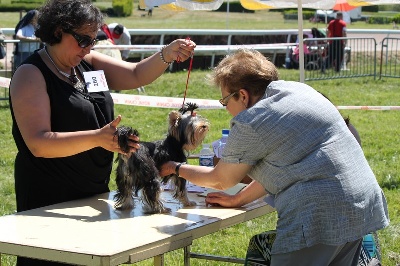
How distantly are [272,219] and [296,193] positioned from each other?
3.29 metres

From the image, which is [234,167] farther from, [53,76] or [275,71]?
[53,76]

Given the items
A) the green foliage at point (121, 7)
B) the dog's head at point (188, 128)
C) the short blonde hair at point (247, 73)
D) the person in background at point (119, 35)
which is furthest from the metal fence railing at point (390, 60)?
the green foliage at point (121, 7)

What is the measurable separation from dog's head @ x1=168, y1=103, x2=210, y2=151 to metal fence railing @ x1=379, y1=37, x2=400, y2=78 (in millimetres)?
14435

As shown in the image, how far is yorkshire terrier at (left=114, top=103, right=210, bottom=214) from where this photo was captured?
11.7 ft

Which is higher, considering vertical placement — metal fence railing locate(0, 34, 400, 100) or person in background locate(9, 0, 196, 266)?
person in background locate(9, 0, 196, 266)

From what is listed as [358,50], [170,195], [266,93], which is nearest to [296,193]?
[266,93]

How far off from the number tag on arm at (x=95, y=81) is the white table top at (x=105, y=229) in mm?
560

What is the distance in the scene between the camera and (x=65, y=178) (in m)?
3.79

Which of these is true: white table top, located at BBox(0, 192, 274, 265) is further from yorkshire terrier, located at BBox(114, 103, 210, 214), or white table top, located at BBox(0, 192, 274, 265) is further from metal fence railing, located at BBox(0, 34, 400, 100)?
metal fence railing, located at BBox(0, 34, 400, 100)

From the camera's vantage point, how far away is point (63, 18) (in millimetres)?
3648

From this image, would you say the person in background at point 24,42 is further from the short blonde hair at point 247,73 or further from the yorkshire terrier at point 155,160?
the short blonde hair at point 247,73

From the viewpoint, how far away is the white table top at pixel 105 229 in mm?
2916

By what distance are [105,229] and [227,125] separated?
7.34 m

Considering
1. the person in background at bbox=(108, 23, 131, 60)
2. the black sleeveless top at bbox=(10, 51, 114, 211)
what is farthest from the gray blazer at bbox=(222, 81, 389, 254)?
the person in background at bbox=(108, 23, 131, 60)
